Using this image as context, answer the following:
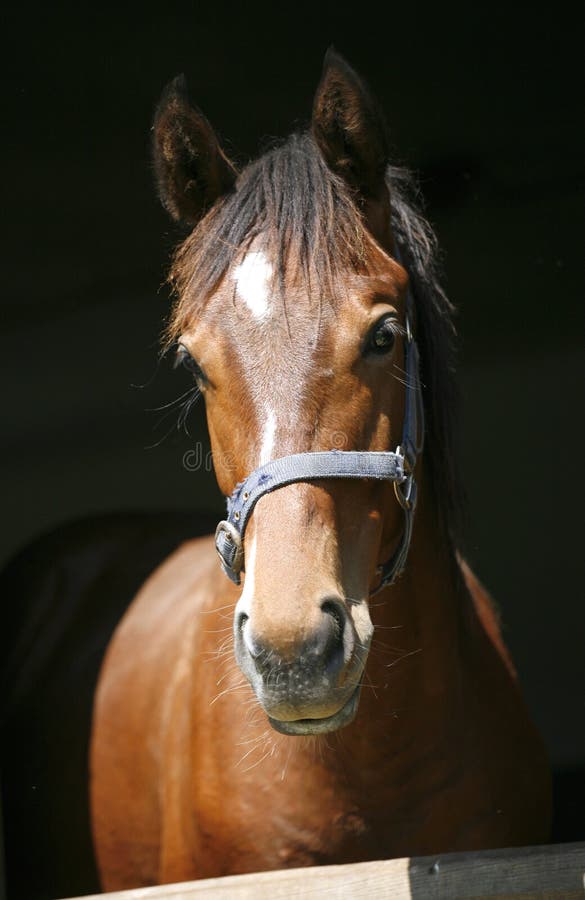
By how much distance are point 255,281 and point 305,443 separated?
1.22ft

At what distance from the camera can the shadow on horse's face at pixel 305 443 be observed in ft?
5.06

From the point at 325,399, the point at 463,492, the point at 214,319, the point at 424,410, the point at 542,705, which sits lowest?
the point at 542,705

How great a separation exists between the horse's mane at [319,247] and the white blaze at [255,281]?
29 mm

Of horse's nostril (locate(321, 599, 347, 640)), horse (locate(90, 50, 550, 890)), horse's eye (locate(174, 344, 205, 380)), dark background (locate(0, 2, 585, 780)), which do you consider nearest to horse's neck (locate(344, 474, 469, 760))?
horse (locate(90, 50, 550, 890))

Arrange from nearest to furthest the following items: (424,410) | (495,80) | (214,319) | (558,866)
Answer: (558,866), (214,319), (424,410), (495,80)

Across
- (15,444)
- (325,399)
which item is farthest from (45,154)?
(325,399)

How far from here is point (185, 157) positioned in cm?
208

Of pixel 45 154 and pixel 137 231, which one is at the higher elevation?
pixel 45 154

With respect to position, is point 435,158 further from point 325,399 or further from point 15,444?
point 325,399

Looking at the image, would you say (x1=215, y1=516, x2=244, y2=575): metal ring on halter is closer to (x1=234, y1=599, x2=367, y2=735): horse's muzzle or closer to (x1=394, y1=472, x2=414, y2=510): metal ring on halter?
(x1=234, y1=599, x2=367, y2=735): horse's muzzle

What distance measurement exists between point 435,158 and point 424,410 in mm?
2967

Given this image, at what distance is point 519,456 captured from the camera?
18.0 feet

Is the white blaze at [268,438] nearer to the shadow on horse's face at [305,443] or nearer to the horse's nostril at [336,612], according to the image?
the shadow on horse's face at [305,443]

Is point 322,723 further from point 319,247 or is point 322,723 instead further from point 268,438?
point 319,247
